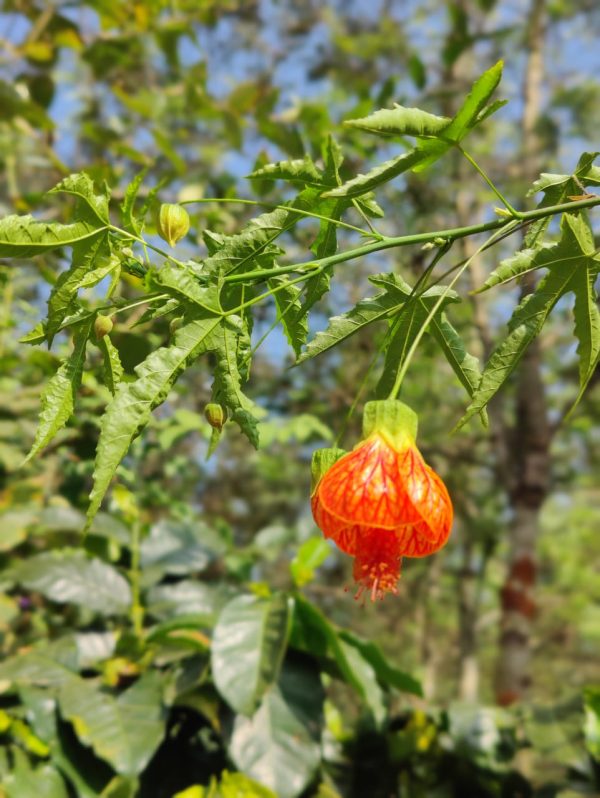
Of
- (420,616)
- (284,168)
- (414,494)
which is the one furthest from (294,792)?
(420,616)

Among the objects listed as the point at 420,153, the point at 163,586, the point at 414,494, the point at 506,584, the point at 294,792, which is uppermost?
the point at 506,584

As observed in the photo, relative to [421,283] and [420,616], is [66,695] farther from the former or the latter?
[420,616]

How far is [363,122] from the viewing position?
66cm

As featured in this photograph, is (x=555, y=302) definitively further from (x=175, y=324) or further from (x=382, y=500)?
(x=175, y=324)

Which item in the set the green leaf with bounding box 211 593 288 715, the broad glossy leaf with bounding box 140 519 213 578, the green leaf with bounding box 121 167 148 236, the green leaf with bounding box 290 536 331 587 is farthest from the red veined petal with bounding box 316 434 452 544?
the broad glossy leaf with bounding box 140 519 213 578

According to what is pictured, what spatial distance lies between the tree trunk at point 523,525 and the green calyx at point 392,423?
297cm

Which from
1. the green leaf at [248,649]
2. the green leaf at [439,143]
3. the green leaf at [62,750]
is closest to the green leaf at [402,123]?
the green leaf at [439,143]

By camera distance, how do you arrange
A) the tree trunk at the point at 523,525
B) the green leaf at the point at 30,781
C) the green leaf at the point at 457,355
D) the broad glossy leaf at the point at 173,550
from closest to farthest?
the green leaf at the point at 457,355, the green leaf at the point at 30,781, the broad glossy leaf at the point at 173,550, the tree trunk at the point at 523,525

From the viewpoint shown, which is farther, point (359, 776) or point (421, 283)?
point (359, 776)

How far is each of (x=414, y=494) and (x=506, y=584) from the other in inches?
125

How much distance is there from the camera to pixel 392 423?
85 centimetres

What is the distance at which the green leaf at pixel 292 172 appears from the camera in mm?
778

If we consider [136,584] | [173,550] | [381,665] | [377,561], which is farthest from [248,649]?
[377,561]

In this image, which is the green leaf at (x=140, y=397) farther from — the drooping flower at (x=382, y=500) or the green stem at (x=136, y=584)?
the green stem at (x=136, y=584)
